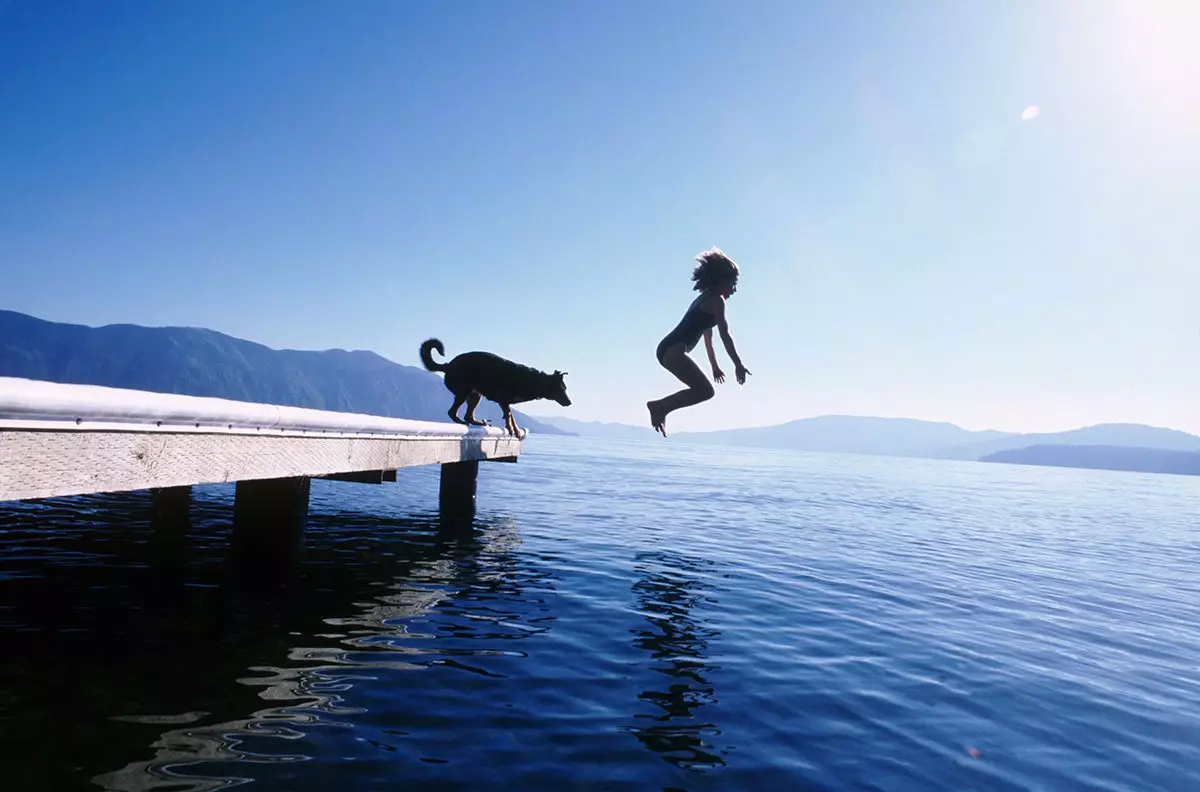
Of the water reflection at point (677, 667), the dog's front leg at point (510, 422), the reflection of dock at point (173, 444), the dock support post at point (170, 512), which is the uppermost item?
the dog's front leg at point (510, 422)

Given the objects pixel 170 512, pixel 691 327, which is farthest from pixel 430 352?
pixel 691 327

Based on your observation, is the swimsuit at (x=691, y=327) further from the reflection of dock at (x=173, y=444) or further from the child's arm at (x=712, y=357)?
the reflection of dock at (x=173, y=444)

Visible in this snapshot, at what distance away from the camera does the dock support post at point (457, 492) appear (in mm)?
15477

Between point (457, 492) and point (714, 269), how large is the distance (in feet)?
31.4

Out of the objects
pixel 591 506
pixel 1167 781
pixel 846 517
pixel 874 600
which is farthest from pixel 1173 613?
pixel 591 506

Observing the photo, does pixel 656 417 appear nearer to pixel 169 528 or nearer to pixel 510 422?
pixel 510 422

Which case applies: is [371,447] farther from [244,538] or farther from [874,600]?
[874,600]

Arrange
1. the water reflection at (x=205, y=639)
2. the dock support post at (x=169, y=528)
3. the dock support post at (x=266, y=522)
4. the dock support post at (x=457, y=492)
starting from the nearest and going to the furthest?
the water reflection at (x=205, y=639)
the dock support post at (x=266, y=522)
the dock support post at (x=169, y=528)
the dock support post at (x=457, y=492)

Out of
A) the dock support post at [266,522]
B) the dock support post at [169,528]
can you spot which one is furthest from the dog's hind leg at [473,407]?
the dock support post at [266,522]

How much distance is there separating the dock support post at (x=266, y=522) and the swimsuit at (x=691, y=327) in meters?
5.27

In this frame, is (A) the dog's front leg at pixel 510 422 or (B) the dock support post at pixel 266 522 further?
(A) the dog's front leg at pixel 510 422

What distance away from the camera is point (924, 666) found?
6133mm

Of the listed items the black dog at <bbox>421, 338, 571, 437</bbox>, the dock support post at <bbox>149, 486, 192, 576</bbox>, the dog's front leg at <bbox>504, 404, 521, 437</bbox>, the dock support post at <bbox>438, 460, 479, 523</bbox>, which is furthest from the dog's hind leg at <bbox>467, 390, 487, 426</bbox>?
the dock support post at <bbox>149, 486, 192, 576</bbox>

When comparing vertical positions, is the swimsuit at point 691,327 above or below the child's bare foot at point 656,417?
above
